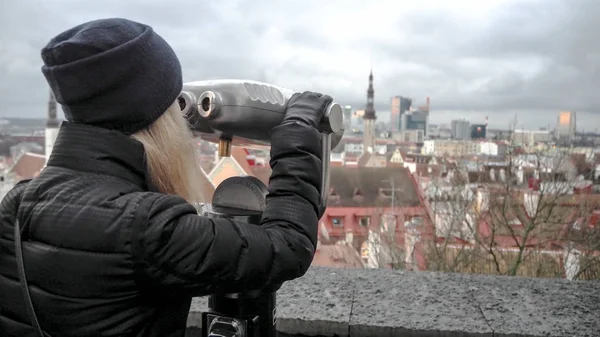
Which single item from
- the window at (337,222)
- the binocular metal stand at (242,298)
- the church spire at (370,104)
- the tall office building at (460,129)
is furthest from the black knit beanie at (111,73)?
the church spire at (370,104)

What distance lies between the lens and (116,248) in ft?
3.28

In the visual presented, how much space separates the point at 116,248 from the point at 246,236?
0.24 metres

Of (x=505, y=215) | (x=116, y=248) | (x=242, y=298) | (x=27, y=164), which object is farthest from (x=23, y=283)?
(x=27, y=164)

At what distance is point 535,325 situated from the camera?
75.4 inches

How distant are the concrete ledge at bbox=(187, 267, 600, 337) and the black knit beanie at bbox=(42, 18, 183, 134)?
1167mm

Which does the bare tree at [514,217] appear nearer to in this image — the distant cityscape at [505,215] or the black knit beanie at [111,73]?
the distant cityscape at [505,215]

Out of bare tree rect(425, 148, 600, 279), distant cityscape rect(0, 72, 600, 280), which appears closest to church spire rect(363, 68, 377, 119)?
distant cityscape rect(0, 72, 600, 280)

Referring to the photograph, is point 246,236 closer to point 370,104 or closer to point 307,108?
point 307,108

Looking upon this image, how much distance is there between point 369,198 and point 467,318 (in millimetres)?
26679

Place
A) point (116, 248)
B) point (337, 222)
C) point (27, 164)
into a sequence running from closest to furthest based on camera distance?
point (116, 248) < point (337, 222) < point (27, 164)

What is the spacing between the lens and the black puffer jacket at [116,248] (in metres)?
1.01

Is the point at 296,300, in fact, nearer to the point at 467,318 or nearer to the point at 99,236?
the point at 467,318

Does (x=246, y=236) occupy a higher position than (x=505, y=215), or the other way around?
(x=246, y=236)

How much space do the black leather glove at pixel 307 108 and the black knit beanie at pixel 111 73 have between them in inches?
11.7
